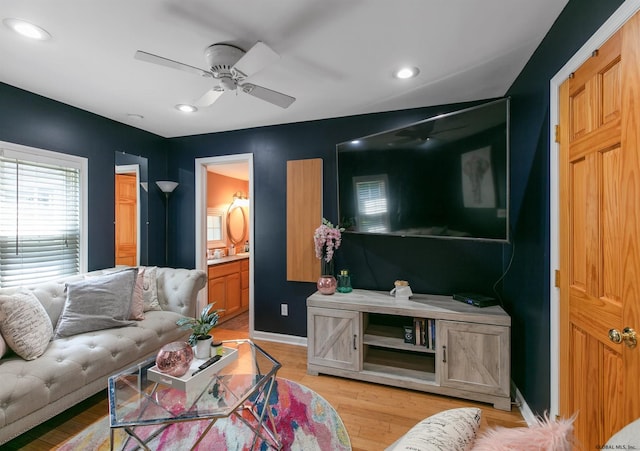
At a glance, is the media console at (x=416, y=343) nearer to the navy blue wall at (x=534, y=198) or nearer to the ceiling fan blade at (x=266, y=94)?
the navy blue wall at (x=534, y=198)

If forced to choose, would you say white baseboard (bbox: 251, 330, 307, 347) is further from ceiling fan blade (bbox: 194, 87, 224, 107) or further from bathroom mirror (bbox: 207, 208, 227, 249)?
ceiling fan blade (bbox: 194, 87, 224, 107)

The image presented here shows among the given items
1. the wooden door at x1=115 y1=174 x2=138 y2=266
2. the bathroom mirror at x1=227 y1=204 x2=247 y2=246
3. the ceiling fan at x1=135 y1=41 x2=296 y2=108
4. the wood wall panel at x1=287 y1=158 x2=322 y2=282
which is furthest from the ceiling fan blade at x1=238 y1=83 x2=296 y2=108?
the bathroom mirror at x1=227 y1=204 x2=247 y2=246

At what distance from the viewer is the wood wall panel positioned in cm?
319

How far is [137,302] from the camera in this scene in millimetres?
2607

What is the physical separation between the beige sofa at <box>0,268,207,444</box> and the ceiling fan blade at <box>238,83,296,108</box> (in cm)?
211

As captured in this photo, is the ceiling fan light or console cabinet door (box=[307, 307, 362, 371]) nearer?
the ceiling fan light

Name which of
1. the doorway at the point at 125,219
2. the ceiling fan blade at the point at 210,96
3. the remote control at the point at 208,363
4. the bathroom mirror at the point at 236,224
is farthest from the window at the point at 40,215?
the bathroom mirror at the point at 236,224

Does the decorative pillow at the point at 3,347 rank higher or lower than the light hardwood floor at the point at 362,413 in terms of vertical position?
higher

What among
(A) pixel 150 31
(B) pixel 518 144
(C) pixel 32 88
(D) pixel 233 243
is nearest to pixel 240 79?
(A) pixel 150 31

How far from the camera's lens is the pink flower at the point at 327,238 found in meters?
2.90

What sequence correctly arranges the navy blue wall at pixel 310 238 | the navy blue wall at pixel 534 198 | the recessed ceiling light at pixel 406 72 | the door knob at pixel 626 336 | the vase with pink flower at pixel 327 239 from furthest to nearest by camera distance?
1. the vase with pink flower at pixel 327 239
2. the navy blue wall at pixel 310 238
3. the recessed ceiling light at pixel 406 72
4. the navy blue wall at pixel 534 198
5. the door knob at pixel 626 336

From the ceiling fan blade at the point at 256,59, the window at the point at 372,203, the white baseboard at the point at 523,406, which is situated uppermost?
the ceiling fan blade at the point at 256,59

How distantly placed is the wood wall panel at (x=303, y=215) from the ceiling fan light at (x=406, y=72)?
120 centimetres

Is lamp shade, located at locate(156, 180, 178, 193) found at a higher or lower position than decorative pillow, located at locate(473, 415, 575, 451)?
higher
